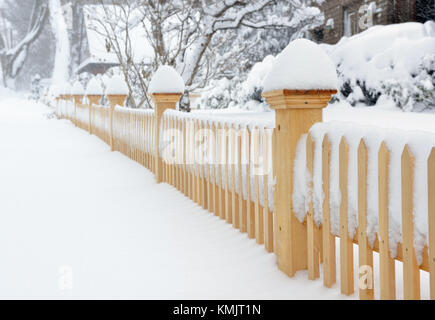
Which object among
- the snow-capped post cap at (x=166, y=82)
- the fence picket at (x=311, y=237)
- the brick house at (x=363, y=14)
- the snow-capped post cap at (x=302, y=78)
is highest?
the brick house at (x=363, y=14)

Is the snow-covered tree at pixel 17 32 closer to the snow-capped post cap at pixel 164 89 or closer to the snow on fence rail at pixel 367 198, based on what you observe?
the snow-capped post cap at pixel 164 89

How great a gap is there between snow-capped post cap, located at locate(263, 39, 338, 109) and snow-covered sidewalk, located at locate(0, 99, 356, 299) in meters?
1.21

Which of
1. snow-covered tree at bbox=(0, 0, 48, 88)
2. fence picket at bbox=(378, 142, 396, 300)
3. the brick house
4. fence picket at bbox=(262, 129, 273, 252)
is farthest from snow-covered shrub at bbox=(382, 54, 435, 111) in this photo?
snow-covered tree at bbox=(0, 0, 48, 88)

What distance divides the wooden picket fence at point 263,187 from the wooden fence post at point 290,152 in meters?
0.07

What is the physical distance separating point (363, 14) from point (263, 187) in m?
18.0

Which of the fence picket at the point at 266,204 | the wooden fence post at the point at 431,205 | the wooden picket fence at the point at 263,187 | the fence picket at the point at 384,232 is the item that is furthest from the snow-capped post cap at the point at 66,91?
the wooden fence post at the point at 431,205

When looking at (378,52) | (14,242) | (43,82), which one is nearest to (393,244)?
(14,242)

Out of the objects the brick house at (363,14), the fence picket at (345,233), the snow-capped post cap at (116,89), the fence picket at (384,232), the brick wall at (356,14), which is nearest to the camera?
the fence picket at (384,232)

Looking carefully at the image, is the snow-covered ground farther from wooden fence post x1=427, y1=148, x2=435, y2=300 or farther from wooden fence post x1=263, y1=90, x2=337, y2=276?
wooden fence post x1=427, y1=148, x2=435, y2=300

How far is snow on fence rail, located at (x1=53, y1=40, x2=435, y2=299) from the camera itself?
86.4 inches

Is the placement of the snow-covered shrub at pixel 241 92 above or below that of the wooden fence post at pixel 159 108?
above

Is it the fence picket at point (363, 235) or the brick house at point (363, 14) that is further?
the brick house at point (363, 14)

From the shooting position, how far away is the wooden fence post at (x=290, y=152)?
10.00 ft
